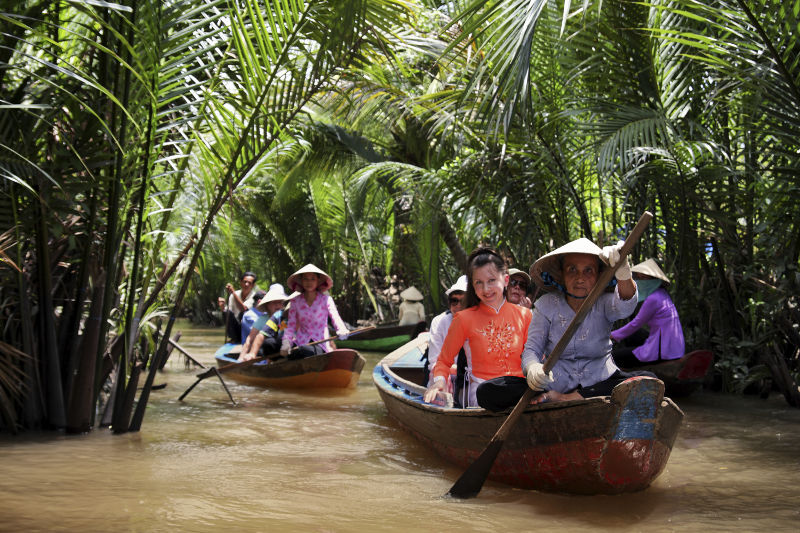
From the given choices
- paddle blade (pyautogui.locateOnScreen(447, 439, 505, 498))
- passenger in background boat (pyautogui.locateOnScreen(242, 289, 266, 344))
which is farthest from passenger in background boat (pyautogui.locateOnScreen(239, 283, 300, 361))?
paddle blade (pyautogui.locateOnScreen(447, 439, 505, 498))

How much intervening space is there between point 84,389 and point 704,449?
4.64 meters

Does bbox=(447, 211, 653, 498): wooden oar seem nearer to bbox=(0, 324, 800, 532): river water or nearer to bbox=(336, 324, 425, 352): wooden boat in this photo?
bbox=(0, 324, 800, 532): river water

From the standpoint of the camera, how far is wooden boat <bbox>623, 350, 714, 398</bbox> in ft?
25.3

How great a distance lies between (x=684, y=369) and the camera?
7730 mm

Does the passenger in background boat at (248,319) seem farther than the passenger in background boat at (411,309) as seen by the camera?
No

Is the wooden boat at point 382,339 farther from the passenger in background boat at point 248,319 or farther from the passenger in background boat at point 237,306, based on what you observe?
the passenger in background boat at point 248,319

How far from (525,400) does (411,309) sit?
10.7 meters

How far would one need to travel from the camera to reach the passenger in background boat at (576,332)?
13.7 feet

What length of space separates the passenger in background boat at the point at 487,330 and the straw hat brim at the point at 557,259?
423mm

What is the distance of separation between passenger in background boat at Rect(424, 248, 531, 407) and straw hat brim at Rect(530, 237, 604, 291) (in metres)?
0.42

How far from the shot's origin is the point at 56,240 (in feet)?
18.8

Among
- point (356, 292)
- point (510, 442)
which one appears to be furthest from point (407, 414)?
point (356, 292)

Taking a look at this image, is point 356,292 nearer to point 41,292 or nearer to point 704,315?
point 704,315

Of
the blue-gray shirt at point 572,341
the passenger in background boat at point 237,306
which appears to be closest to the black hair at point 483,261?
the blue-gray shirt at point 572,341
